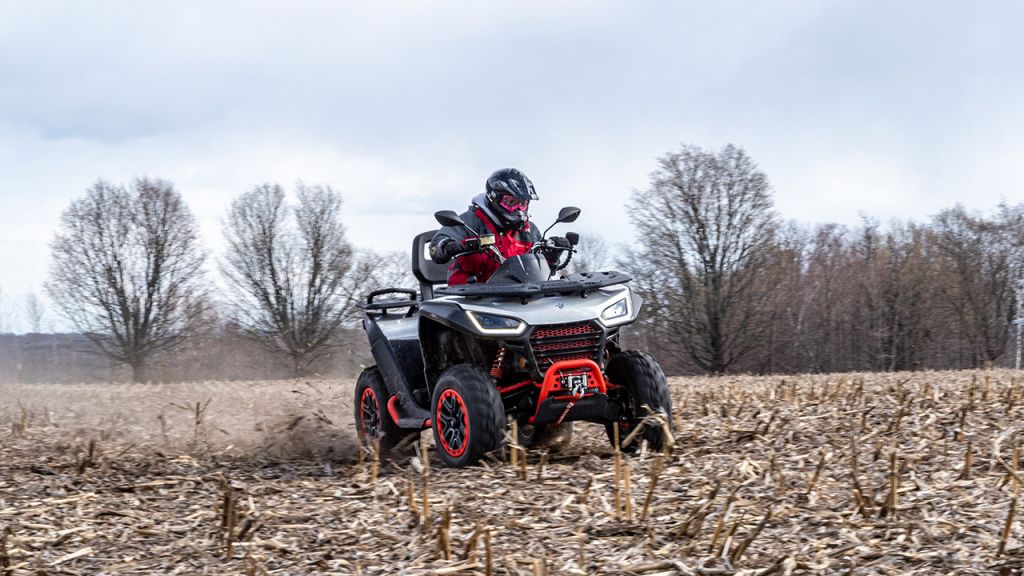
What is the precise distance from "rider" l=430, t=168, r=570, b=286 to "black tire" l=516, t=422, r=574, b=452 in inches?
47.8

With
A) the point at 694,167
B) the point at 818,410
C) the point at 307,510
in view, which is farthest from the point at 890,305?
the point at 307,510

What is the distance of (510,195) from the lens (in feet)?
24.7

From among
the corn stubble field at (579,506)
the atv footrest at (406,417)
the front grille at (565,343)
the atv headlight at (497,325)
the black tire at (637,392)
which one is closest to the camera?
the corn stubble field at (579,506)

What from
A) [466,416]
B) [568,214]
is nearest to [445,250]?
[568,214]

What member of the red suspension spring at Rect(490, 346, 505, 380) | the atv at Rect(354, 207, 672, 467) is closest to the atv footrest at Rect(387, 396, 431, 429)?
the atv at Rect(354, 207, 672, 467)

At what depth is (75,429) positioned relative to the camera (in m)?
9.46

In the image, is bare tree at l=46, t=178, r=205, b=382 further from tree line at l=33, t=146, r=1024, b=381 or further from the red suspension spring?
the red suspension spring

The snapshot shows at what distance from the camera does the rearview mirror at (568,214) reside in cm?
729

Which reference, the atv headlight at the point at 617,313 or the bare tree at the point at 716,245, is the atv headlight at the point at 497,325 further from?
the bare tree at the point at 716,245

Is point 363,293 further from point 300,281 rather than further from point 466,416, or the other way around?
point 466,416

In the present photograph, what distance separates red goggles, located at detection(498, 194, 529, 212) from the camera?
298 inches

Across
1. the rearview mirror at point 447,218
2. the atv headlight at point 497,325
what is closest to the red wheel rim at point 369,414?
the rearview mirror at point 447,218

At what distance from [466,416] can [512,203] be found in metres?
1.94

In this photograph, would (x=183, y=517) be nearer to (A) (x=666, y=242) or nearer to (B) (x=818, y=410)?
(B) (x=818, y=410)
